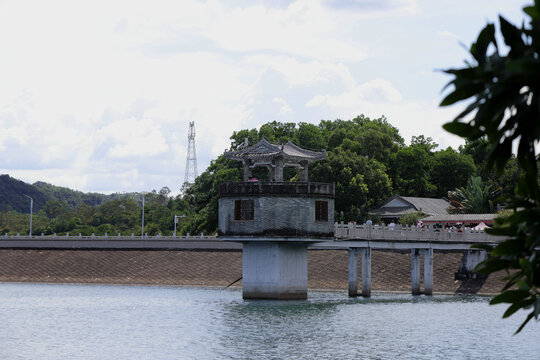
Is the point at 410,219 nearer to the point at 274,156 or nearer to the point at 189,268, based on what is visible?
the point at 189,268

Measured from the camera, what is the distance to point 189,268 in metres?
95.9

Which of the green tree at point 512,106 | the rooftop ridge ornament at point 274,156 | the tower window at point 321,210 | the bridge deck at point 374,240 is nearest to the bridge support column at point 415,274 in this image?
the bridge deck at point 374,240

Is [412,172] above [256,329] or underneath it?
above

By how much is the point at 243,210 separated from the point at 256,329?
18.8 m

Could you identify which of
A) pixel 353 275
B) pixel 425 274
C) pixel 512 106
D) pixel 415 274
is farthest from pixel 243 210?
pixel 512 106

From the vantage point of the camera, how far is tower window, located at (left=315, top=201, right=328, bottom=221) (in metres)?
66.9

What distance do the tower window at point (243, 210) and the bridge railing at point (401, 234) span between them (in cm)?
892

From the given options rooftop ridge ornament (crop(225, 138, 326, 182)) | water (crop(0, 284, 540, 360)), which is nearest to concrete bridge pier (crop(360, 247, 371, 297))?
water (crop(0, 284, 540, 360))

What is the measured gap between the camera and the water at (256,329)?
39406 mm

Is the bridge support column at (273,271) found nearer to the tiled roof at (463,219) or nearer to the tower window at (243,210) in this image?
the tower window at (243,210)

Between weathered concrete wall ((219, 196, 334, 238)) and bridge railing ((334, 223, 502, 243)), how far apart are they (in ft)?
19.4

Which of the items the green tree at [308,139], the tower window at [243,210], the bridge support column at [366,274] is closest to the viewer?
the tower window at [243,210]

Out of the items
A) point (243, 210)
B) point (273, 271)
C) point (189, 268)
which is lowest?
point (189, 268)

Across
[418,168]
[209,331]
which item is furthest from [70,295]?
[418,168]
